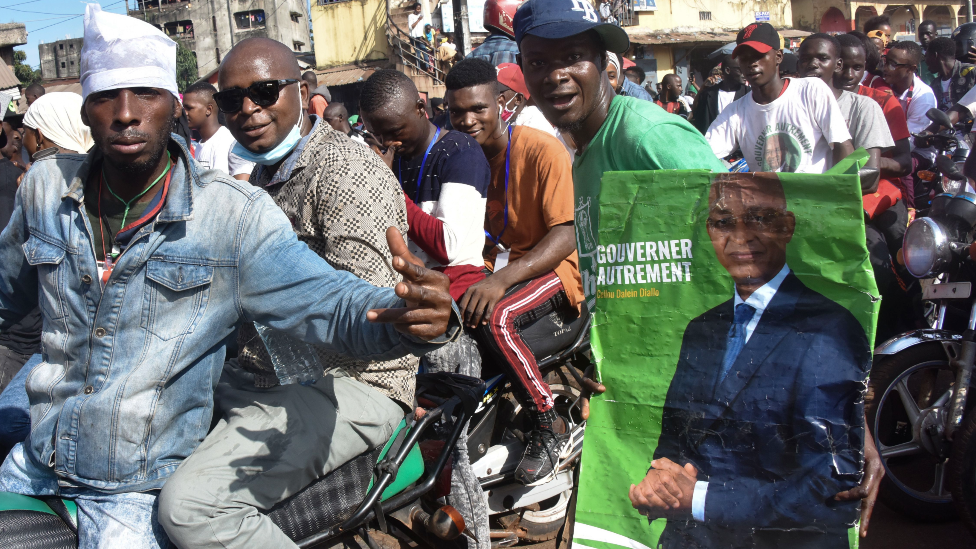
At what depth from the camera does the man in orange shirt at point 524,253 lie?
3.35 m

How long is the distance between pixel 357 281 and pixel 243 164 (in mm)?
2368

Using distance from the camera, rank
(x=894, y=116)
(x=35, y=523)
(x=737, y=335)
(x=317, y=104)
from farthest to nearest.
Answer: (x=317, y=104)
(x=894, y=116)
(x=35, y=523)
(x=737, y=335)

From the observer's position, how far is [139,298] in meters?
1.99

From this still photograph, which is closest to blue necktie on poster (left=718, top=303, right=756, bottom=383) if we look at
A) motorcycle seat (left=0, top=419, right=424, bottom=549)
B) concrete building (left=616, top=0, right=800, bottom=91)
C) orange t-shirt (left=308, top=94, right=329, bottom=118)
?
motorcycle seat (left=0, top=419, right=424, bottom=549)

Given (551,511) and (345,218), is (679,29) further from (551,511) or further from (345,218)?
(345,218)

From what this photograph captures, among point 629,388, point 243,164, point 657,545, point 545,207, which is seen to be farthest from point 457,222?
point 657,545

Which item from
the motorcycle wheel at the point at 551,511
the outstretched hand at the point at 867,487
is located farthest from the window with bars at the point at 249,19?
the outstretched hand at the point at 867,487

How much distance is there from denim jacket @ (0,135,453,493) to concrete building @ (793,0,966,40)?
1363 inches

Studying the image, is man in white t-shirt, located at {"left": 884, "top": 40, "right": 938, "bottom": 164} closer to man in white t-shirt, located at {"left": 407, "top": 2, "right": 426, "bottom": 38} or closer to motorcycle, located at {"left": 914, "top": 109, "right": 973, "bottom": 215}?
motorcycle, located at {"left": 914, "top": 109, "right": 973, "bottom": 215}

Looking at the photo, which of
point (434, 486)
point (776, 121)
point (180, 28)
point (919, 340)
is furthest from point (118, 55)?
point (180, 28)

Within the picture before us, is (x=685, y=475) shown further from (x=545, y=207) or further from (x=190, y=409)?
(x=545, y=207)

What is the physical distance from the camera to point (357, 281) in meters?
1.99

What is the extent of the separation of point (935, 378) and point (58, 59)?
168 ft

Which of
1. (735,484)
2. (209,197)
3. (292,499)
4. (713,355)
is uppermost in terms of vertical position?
(209,197)
